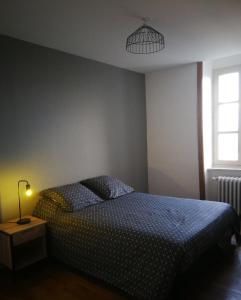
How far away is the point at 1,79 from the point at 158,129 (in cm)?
264

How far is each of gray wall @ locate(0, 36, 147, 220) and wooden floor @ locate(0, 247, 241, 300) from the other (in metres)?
0.66

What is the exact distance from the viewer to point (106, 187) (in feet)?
11.0

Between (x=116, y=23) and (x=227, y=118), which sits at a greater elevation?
(x=116, y=23)

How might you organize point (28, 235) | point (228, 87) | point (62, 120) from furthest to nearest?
point (228, 87) < point (62, 120) < point (28, 235)

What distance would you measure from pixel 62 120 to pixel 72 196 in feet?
3.22

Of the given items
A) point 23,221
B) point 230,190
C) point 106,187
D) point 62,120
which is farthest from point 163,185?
point 23,221

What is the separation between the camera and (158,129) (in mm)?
4500

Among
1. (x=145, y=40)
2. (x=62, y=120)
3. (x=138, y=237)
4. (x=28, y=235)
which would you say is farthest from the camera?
(x=62, y=120)

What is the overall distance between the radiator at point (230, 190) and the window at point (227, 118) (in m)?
0.39

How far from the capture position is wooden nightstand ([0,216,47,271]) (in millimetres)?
2471

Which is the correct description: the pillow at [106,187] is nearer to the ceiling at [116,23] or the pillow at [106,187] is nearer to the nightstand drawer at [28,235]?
the nightstand drawer at [28,235]

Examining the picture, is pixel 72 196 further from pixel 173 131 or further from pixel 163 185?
pixel 173 131

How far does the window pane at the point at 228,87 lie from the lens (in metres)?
4.04

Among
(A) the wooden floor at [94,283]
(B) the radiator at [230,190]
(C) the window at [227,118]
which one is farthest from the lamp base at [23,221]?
(C) the window at [227,118]
